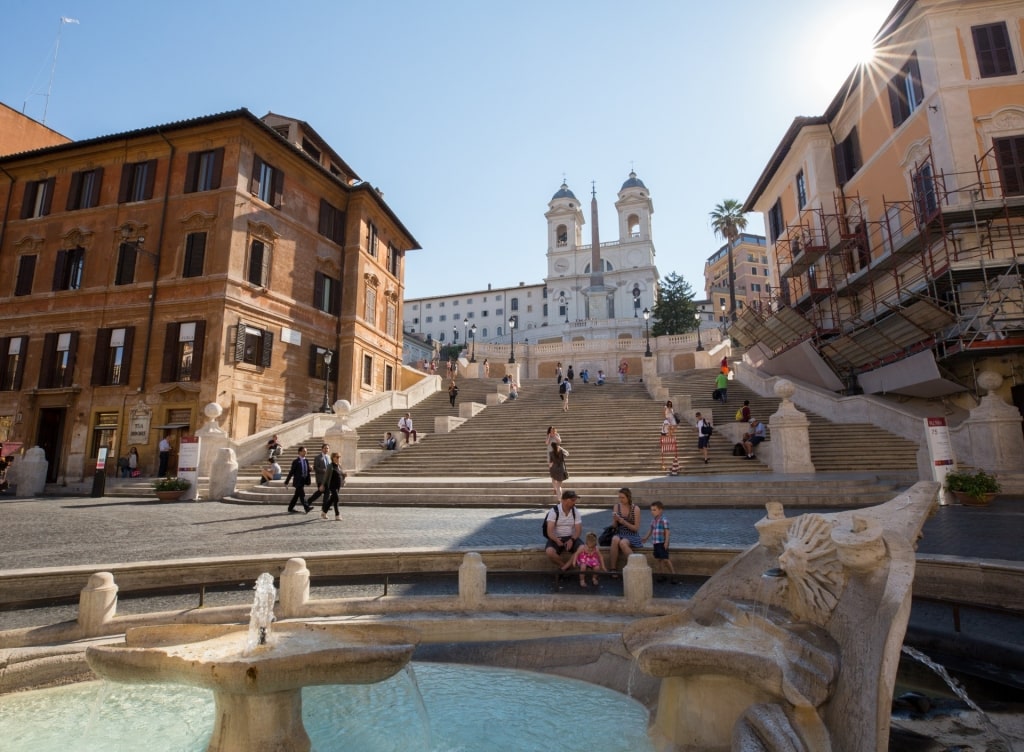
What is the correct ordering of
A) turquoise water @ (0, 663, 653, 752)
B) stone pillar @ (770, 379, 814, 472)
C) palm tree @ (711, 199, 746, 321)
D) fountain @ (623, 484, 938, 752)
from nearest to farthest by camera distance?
fountain @ (623, 484, 938, 752) → turquoise water @ (0, 663, 653, 752) → stone pillar @ (770, 379, 814, 472) → palm tree @ (711, 199, 746, 321)

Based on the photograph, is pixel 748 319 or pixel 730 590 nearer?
pixel 730 590

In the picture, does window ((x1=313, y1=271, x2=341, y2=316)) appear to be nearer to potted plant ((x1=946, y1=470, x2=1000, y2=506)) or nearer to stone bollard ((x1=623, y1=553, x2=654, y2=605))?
stone bollard ((x1=623, y1=553, x2=654, y2=605))

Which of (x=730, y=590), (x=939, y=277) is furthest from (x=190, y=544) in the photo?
(x=939, y=277)

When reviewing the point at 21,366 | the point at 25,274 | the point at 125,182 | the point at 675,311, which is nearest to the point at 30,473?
the point at 21,366

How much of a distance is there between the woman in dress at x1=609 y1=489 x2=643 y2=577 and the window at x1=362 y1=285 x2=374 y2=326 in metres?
24.9

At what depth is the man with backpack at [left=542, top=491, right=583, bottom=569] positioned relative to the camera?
6688 mm

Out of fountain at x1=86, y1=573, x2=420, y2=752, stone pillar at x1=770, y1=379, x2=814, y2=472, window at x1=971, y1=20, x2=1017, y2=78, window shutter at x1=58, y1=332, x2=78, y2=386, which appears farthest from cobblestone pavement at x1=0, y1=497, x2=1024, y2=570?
window at x1=971, y1=20, x2=1017, y2=78

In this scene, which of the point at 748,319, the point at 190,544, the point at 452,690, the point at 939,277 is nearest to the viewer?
the point at 452,690

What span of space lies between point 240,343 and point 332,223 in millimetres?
9228

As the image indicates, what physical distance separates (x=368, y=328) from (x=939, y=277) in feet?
79.9

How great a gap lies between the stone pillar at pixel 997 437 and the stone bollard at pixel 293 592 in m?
13.9

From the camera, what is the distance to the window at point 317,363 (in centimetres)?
2619

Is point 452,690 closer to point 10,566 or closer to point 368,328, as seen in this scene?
point 10,566

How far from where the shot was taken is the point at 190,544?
856 centimetres
